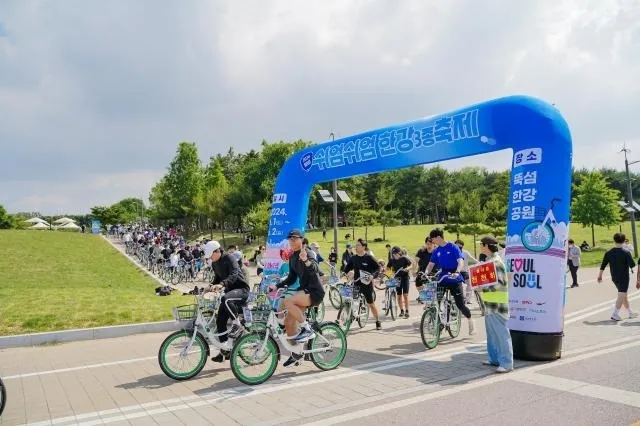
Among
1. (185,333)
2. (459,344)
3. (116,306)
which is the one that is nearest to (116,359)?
(185,333)

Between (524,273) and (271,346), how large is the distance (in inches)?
159

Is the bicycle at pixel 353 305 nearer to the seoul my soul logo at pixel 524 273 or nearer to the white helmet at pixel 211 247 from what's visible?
the seoul my soul logo at pixel 524 273

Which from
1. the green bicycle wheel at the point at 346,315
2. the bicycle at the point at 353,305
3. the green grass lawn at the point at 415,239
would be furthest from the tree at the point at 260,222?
the green bicycle wheel at the point at 346,315

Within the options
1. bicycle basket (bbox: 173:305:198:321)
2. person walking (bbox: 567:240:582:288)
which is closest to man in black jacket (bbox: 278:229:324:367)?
bicycle basket (bbox: 173:305:198:321)

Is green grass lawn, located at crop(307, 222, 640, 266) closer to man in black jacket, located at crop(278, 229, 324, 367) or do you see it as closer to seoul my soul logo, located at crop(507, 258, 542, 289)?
seoul my soul logo, located at crop(507, 258, 542, 289)

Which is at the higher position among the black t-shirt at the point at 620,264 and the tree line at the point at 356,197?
the tree line at the point at 356,197

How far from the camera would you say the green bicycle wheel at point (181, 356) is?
22.6 feet

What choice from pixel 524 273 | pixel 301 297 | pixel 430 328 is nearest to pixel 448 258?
pixel 430 328

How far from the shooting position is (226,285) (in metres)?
7.50

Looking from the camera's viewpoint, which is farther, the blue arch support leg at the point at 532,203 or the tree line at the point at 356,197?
the tree line at the point at 356,197

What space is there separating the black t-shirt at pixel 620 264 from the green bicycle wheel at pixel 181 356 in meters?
8.66

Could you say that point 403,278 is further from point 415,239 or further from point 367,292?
point 415,239

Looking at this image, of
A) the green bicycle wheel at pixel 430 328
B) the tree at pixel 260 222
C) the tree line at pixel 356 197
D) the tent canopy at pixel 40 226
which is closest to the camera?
the green bicycle wheel at pixel 430 328

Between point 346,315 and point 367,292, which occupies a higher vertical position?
point 367,292
